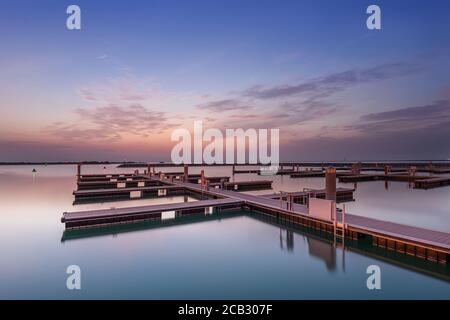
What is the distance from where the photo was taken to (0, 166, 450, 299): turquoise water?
6359 millimetres

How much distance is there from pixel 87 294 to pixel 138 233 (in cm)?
465

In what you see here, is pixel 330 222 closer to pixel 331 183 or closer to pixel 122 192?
pixel 331 183

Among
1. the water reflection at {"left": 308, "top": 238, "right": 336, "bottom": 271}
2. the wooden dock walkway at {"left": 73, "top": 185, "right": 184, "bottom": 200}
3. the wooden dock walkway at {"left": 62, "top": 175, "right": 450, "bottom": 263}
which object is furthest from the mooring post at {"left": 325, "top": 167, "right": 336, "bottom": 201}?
the wooden dock walkway at {"left": 73, "top": 185, "right": 184, "bottom": 200}

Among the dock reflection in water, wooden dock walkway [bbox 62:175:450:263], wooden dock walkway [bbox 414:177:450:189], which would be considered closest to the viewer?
the dock reflection in water

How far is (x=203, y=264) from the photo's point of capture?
8.07 meters

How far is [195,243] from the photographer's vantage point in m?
9.94

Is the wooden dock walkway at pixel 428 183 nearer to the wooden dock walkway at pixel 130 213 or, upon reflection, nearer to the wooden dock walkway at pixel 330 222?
the wooden dock walkway at pixel 330 222

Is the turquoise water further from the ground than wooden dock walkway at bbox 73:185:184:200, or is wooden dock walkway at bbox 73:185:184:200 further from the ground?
wooden dock walkway at bbox 73:185:184:200

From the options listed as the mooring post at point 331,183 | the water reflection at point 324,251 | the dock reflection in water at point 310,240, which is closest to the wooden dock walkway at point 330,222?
the dock reflection in water at point 310,240

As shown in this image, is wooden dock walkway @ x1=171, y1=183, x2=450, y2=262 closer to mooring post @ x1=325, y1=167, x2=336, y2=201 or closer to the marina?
the marina

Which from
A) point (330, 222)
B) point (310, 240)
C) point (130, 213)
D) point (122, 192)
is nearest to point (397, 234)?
point (330, 222)

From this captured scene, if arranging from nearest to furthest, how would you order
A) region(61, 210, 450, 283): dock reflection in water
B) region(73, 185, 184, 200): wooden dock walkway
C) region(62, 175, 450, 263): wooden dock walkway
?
region(61, 210, 450, 283): dock reflection in water, region(62, 175, 450, 263): wooden dock walkway, region(73, 185, 184, 200): wooden dock walkway
